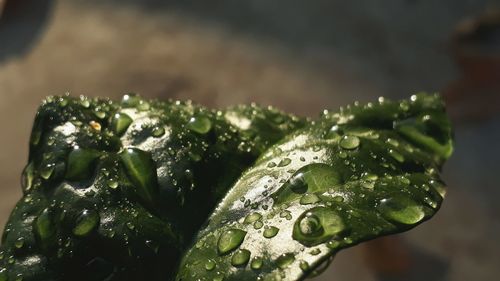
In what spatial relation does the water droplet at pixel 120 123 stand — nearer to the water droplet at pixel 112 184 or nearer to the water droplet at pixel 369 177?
the water droplet at pixel 112 184

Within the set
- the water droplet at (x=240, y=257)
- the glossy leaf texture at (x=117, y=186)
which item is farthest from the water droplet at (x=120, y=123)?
the water droplet at (x=240, y=257)

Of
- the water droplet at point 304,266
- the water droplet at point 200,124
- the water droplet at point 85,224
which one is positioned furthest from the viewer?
the water droplet at point 200,124

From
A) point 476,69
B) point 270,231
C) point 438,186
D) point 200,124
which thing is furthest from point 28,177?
point 476,69

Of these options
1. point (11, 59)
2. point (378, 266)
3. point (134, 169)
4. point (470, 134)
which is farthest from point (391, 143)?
point (11, 59)

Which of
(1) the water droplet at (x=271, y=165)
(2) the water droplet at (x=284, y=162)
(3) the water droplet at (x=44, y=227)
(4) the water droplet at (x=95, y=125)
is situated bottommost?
(3) the water droplet at (x=44, y=227)

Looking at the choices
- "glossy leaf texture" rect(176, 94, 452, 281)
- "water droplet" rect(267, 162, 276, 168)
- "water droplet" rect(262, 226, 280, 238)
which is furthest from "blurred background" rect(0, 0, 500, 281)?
"water droplet" rect(262, 226, 280, 238)

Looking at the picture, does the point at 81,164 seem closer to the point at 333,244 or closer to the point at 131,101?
the point at 131,101
